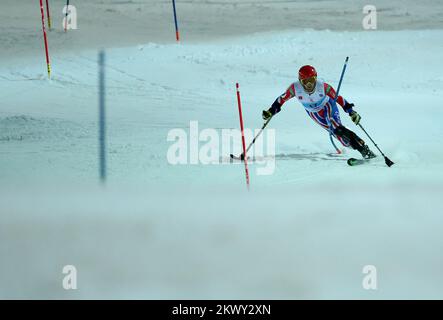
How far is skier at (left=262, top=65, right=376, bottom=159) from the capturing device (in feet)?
27.8

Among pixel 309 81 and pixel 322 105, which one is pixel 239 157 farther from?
pixel 309 81

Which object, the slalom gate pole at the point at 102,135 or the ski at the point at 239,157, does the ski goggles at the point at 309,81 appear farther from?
the slalom gate pole at the point at 102,135

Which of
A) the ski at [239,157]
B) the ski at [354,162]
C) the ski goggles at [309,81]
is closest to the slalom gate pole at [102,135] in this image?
the ski at [239,157]

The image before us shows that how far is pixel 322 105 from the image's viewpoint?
28.3 feet

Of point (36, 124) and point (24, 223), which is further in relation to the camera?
point (36, 124)

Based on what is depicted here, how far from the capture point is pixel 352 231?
689 centimetres

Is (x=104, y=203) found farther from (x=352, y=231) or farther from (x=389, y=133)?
(x=389, y=133)

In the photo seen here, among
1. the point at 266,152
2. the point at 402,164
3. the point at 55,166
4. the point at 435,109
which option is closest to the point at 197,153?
the point at 266,152

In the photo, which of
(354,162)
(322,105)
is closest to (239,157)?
(322,105)

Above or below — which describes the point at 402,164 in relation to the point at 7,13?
below

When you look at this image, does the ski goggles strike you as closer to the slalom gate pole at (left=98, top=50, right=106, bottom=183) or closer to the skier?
the skier

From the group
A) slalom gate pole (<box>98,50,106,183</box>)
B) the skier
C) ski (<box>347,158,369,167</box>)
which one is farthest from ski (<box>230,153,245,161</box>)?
slalom gate pole (<box>98,50,106,183</box>)

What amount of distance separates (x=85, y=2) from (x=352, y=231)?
609 inches

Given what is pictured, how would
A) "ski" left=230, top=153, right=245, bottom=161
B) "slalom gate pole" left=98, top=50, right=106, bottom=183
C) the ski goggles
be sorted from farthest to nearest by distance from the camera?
1. "ski" left=230, top=153, right=245, bottom=161
2. "slalom gate pole" left=98, top=50, right=106, bottom=183
3. the ski goggles
